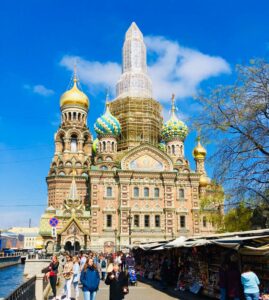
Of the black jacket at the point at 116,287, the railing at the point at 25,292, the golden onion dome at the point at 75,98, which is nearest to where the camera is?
the railing at the point at 25,292

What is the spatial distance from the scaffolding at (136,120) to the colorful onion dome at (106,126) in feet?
10.3

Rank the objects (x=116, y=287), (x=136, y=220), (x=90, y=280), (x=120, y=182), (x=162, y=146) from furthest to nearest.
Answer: (x=162, y=146), (x=120, y=182), (x=136, y=220), (x=90, y=280), (x=116, y=287)

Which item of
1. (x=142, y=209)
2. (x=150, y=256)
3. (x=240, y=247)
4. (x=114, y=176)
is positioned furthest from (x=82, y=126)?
(x=240, y=247)

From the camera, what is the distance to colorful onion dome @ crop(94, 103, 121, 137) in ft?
173

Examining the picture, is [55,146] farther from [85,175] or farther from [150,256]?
[150,256]

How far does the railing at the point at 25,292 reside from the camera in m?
9.43

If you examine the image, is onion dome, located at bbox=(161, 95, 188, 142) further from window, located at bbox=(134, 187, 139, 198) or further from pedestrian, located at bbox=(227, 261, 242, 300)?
pedestrian, located at bbox=(227, 261, 242, 300)

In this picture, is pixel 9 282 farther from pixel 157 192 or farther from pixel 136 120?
pixel 136 120

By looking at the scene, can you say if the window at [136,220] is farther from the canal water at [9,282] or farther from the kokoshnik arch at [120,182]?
the canal water at [9,282]

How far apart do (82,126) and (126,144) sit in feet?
22.0

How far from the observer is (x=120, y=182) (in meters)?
48.7

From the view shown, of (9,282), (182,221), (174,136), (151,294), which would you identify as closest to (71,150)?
(174,136)

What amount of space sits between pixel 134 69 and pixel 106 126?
14.9 metres

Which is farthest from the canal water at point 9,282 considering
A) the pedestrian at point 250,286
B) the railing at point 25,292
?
the pedestrian at point 250,286
